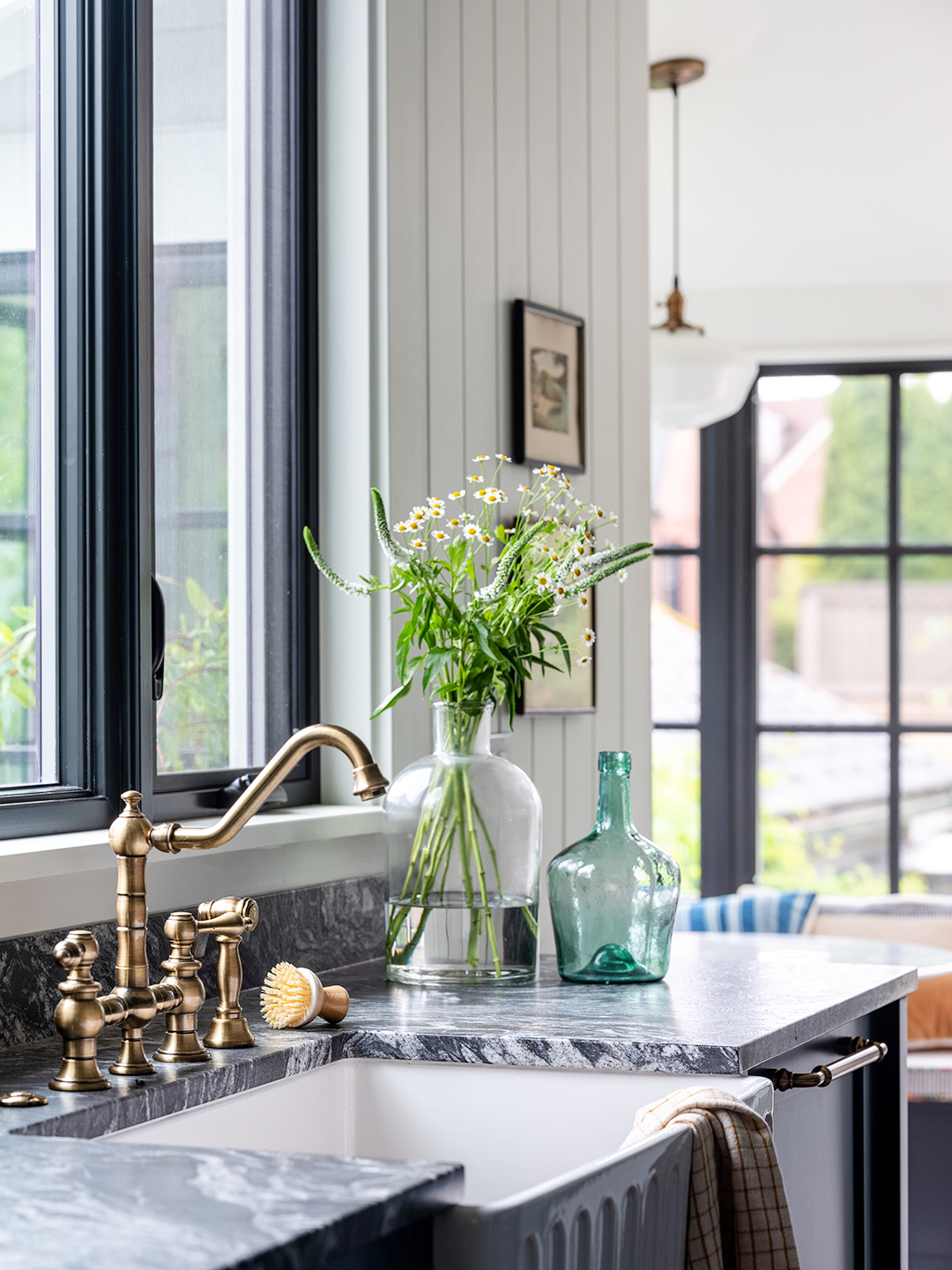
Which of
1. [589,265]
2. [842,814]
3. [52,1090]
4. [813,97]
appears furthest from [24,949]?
[842,814]

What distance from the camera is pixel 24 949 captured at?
1447 millimetres

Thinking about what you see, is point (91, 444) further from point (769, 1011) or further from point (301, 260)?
point (769, 1011)

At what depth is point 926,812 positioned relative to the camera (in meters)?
5.13

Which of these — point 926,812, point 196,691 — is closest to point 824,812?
point 926,812

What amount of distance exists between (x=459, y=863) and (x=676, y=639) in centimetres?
364

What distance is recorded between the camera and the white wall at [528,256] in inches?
83.2

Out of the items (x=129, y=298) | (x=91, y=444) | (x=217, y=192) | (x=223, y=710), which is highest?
(x=217, y=192)

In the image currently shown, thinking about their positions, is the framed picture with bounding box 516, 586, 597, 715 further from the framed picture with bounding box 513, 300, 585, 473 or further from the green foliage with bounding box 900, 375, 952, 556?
the green foliage with bounding box 900, 375, 952, 556

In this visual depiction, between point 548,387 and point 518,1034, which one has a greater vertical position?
point 548,387

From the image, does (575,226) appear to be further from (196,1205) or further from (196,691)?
(196,1205)

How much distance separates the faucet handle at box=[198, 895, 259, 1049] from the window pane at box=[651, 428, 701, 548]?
13.1ft

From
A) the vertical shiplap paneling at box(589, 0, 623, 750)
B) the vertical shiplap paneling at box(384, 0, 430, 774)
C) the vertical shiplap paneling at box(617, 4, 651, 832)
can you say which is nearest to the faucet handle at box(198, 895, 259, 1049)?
the vertical shiplap paneling at box(384, 0, 430, 774)

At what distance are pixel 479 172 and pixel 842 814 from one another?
3408mm

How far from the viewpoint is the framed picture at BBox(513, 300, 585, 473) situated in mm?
2332
